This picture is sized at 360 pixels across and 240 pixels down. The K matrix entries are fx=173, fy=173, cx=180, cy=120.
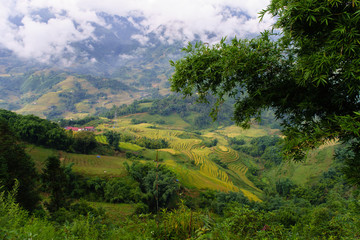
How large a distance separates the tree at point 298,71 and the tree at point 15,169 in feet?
57.0

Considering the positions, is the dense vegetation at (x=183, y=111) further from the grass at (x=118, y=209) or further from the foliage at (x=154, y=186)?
the grass at (x=118, y=209)

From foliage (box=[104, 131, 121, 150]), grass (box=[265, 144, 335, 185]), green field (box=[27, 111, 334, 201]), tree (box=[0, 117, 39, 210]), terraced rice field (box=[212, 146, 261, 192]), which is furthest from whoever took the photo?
terraced rice field (box=[212, 146, 261, 192])

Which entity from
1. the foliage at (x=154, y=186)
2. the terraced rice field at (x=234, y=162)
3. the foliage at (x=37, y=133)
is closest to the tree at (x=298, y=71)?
the foliage at (x=154, y=186)

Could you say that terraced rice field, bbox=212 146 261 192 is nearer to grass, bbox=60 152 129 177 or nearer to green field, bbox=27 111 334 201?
green field, bbox=27 111 334 201

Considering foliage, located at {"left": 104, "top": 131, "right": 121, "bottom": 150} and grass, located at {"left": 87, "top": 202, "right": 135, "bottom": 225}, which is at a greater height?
foliage, located at {"left": 104, "top": 131, "right": 121, "bottom": 150}

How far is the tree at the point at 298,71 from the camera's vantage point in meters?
2.64

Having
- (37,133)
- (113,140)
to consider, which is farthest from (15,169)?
(113,140)

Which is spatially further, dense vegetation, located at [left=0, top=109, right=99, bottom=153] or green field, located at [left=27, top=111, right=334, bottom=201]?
dense vegetation, located at [left=0, top=109, right=99, bottom=153]

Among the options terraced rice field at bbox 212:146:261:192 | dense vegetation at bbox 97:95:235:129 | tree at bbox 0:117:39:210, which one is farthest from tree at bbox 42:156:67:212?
dense vegetation at bbox 97:95:235:129


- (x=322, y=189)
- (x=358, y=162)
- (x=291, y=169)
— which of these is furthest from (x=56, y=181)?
(x=291, y=169)

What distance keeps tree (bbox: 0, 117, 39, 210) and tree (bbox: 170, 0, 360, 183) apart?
17.4 metres

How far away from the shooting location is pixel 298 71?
10.7 feet

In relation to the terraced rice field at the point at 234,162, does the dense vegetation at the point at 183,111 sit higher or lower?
higher

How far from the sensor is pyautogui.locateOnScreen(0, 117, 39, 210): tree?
13827mm
